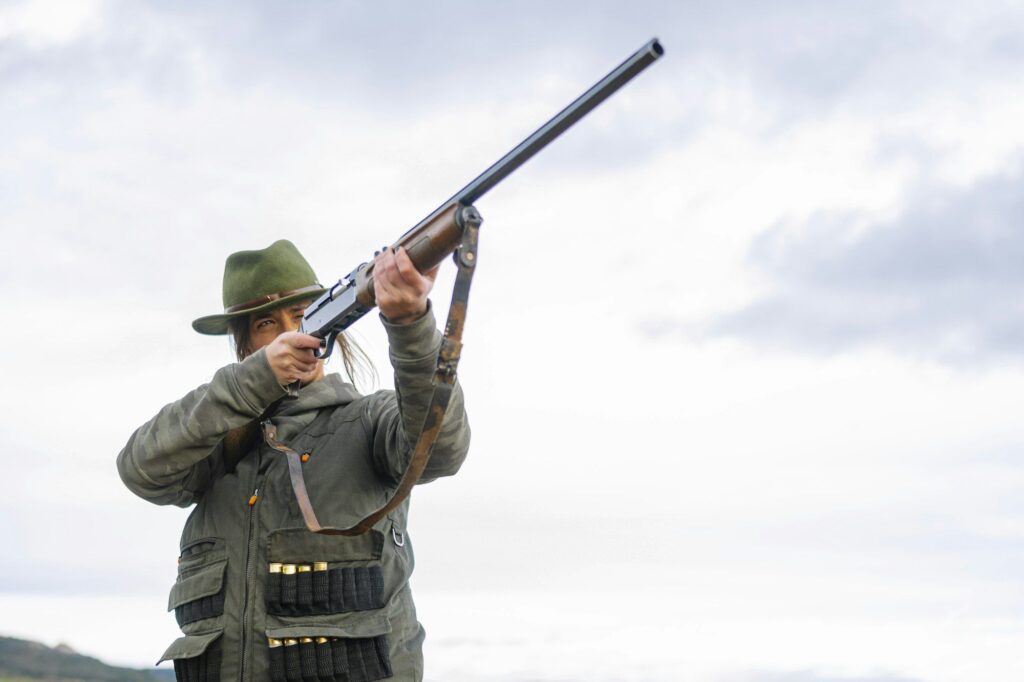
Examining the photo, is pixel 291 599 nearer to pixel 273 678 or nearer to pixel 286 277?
pixel 273 678

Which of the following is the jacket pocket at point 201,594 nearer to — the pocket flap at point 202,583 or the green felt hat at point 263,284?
the pocket flap at point 202,583

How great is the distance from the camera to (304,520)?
484 cm

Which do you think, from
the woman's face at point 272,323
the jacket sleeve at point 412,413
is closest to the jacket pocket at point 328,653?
the jacket sleeve at point 412,413

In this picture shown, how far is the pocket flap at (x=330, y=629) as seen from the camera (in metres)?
4.68

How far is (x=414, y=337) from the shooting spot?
4.45 metres

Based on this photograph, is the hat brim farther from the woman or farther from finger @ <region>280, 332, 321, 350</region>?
finger @ <region>280, 332, 321, 350</region>

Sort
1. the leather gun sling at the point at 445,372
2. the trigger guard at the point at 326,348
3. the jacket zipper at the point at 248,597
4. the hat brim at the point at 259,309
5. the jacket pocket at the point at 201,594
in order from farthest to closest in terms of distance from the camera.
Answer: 1. the hat brim at the point at 259,309
2. the trigger guard at the point at 326,348
3. the jacket pocket at the point at 201,594
4. the jacket zipper at the point at 248,597
5. the leather gun sling at the point at 445,372

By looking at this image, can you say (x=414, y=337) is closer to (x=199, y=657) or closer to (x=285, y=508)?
(x=285, y=508)

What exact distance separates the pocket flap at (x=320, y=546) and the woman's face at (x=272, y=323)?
1.27m

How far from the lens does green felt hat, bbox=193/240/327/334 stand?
5.70 metres

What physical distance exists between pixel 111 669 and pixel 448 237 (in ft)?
32.8

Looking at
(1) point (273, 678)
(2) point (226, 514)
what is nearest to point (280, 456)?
(2) point (226, 514)

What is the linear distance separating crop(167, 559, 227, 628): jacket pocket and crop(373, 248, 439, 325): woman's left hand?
152 cm

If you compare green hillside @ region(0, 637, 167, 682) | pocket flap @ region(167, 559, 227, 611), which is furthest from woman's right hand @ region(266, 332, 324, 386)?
green hillside @ region(0, 637, 167, 682)
